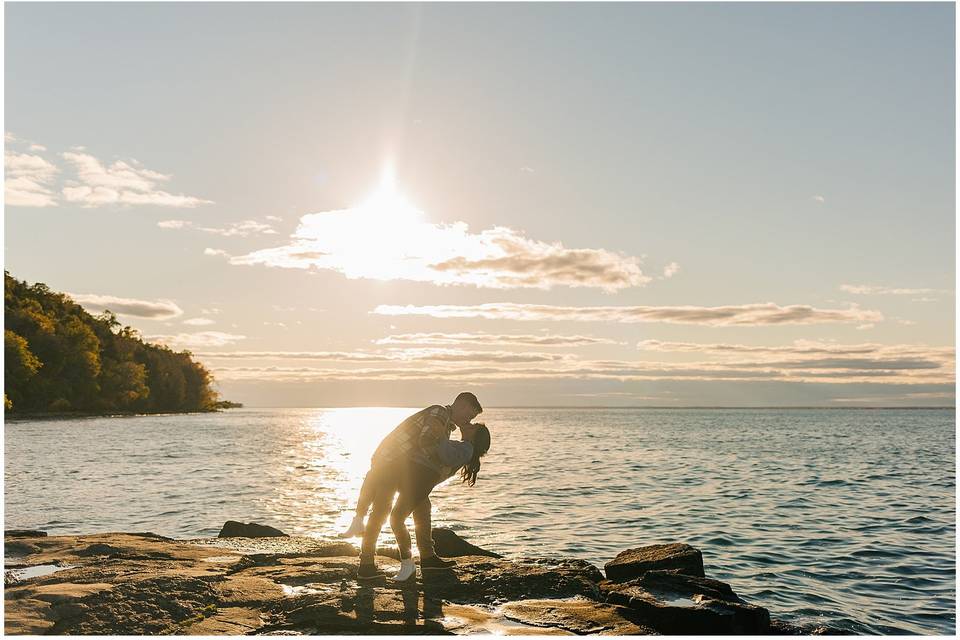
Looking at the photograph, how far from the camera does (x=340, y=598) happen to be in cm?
940

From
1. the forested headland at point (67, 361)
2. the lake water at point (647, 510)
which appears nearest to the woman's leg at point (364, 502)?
the lake water at point (647, 510)

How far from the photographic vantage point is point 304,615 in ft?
28.8

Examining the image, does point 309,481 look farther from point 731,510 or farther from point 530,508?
point 731,510

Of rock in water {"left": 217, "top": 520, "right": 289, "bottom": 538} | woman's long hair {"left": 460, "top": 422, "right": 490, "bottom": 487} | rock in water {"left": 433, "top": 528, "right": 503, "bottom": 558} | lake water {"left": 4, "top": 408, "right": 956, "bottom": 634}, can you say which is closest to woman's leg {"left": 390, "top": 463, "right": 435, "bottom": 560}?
woman's long hair {"left": 460, "top": 422, "right": 490, "bottom": 487}

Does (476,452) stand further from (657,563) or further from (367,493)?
(657,563)

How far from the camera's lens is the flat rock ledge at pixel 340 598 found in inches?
334

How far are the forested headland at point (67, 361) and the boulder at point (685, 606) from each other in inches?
2897

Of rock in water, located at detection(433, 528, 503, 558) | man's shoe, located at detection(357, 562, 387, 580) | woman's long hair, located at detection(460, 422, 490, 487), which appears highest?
woman's long hair, located at detection(460, 422, 490, 487)

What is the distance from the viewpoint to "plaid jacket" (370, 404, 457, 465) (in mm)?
10016

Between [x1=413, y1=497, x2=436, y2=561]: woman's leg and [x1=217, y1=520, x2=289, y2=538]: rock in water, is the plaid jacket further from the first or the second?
[x1=217, y1=520, x2=289, y2=538]: rock in water

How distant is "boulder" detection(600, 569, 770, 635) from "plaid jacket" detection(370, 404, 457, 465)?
3243 millimetres

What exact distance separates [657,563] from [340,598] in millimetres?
5532

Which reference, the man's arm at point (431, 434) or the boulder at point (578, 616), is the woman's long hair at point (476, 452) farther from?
the boulder at point (578, 616)

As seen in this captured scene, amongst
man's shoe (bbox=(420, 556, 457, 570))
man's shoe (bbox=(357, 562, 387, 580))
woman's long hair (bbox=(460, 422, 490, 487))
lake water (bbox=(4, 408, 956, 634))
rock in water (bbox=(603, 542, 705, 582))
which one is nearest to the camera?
man's shoe (bbox=(357, 562, 387, 580))
